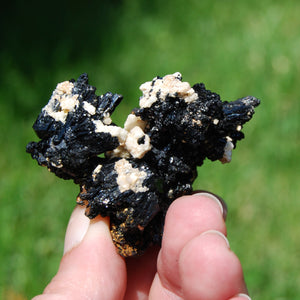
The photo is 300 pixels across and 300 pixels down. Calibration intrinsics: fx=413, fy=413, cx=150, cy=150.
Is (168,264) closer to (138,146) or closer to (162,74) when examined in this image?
(138,146)

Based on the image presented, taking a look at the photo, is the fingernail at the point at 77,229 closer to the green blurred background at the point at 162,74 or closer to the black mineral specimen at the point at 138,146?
the black mineral specimen at the point at 138,146

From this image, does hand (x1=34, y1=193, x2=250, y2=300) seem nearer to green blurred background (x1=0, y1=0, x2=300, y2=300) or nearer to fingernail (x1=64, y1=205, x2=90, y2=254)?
fingernail (x1=64, y1=205, x2=90, y2=254)

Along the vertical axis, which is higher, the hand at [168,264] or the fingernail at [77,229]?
the fingernail at [77,229]

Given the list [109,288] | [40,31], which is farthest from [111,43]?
[109,288]

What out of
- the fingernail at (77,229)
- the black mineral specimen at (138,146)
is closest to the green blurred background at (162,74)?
the fingernail at (77,229)

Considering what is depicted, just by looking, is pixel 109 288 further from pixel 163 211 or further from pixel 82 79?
pixel 82 79
